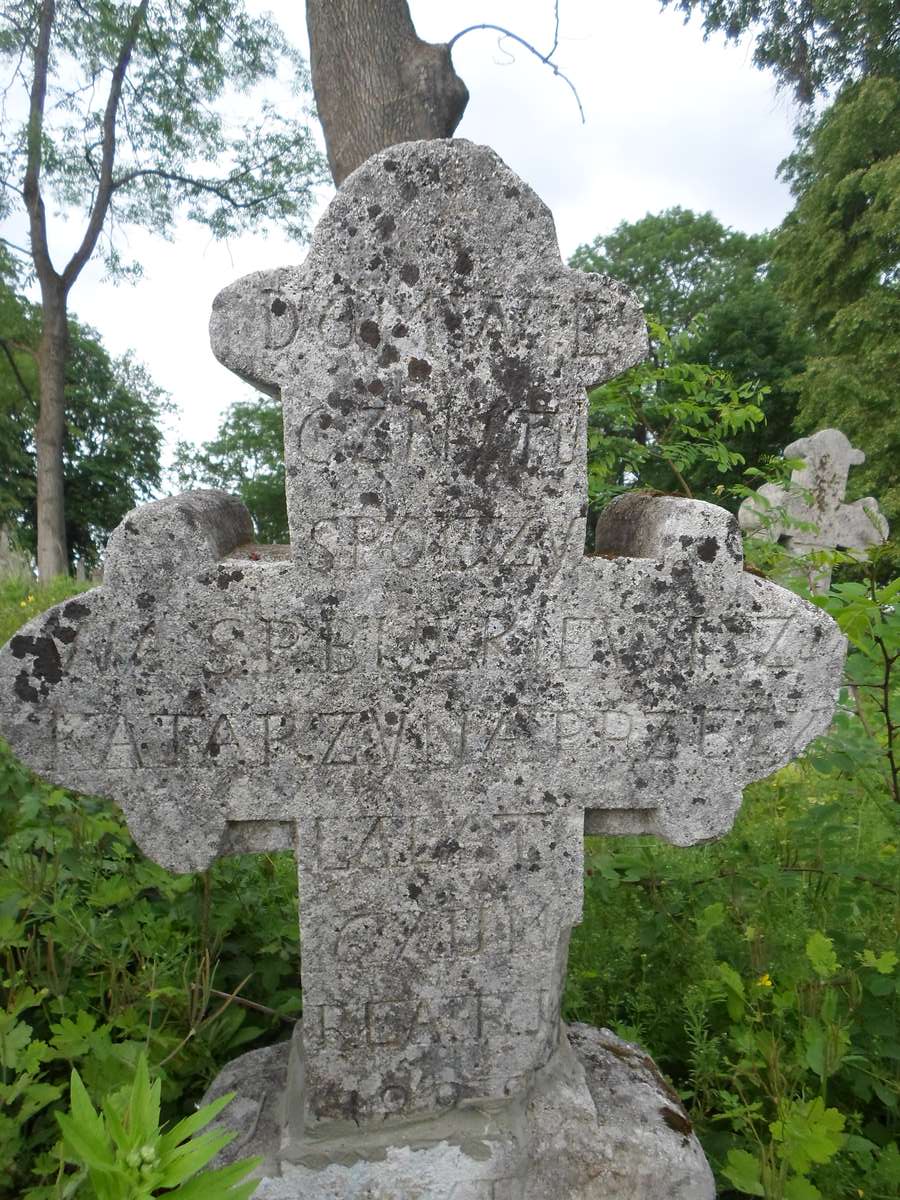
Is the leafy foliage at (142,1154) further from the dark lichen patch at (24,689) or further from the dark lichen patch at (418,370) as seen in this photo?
the dark lichen patch at (418,370)

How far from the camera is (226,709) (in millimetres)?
1573

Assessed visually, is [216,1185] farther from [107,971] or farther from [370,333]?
[370,333]

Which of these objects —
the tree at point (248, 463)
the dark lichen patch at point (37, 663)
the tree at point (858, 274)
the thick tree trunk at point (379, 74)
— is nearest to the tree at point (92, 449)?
the tree at point (248, 463)

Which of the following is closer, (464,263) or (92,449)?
(464,263)

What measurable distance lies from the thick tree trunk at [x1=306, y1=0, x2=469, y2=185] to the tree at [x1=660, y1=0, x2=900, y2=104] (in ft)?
26.1

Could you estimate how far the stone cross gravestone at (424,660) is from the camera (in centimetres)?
150

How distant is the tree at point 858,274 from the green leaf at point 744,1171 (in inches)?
551

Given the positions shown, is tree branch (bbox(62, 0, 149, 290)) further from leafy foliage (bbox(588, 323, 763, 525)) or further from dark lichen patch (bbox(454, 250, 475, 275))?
dark lichen patch (bbox(454, 250, 475, 275))

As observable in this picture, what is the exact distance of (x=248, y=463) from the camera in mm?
29312

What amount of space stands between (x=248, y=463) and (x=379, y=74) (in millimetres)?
25584

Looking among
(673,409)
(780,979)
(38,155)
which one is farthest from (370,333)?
(38,155)

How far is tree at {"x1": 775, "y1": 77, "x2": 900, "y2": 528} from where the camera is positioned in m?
14.2

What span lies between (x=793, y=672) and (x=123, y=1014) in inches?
73.7

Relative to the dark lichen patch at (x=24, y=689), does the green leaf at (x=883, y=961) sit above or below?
below
